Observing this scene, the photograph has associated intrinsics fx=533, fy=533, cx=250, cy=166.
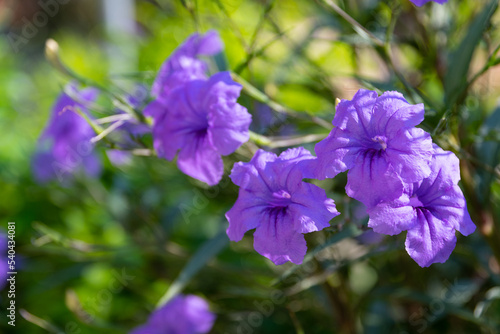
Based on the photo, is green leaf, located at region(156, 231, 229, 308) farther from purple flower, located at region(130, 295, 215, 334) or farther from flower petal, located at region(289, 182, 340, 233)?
flower petal, located at region(289, 182, 340, 233)

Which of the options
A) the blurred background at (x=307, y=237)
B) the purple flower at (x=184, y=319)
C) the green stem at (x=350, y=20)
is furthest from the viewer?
the purple flower at (x=184, y=319)

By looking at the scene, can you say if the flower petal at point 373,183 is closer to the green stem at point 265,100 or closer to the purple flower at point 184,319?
the green stem at point 265,100

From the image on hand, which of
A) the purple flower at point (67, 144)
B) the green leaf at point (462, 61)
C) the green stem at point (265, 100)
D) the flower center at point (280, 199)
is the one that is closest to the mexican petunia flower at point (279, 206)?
the flower center at point (280, 199)

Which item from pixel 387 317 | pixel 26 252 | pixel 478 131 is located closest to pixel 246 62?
pixel 478 131

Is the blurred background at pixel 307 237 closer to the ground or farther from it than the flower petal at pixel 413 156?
closer to the ground

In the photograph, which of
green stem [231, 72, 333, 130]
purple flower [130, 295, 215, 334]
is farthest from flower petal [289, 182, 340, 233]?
purple flower [130, 295, 215, 334]

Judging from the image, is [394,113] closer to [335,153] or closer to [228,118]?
[335,153]
